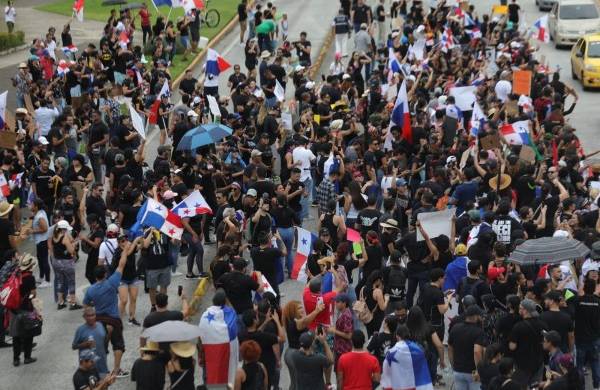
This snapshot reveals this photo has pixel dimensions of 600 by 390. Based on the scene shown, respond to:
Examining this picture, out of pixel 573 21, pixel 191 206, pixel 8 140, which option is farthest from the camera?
pixel 573 21

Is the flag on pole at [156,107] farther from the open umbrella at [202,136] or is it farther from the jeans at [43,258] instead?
the jeans at [43,258]

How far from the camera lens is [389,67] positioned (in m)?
30.3

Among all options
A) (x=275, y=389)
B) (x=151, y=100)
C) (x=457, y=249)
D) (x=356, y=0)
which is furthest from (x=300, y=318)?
(x=356, y=0)

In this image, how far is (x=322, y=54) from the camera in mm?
41344

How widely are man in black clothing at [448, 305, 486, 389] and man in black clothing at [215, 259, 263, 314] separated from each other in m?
2.69

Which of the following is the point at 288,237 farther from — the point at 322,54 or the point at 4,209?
the point at 322,54

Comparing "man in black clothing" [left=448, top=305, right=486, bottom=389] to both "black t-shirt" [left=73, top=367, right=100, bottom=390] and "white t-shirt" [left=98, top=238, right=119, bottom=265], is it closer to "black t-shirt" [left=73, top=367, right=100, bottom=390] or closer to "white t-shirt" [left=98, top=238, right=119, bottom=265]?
"black t-shirt" [left=73, top=367, right=100, bottom=390]

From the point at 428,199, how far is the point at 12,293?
242 inches

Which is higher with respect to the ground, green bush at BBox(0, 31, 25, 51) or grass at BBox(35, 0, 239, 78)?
grass at BBox(35, 0, 239, 78)

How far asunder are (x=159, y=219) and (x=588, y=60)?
68.1 feet

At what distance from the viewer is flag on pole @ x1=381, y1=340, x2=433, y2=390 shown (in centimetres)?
1395

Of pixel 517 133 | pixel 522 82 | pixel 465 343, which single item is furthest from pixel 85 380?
pixel 522 82

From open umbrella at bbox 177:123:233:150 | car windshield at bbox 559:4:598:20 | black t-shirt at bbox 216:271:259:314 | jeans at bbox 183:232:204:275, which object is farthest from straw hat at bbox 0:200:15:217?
car windshield at bbox 559:4:598:20

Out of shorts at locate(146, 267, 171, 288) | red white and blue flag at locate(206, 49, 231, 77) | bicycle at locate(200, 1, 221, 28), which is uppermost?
bicycle at locate(200, 1, 221, 28)
